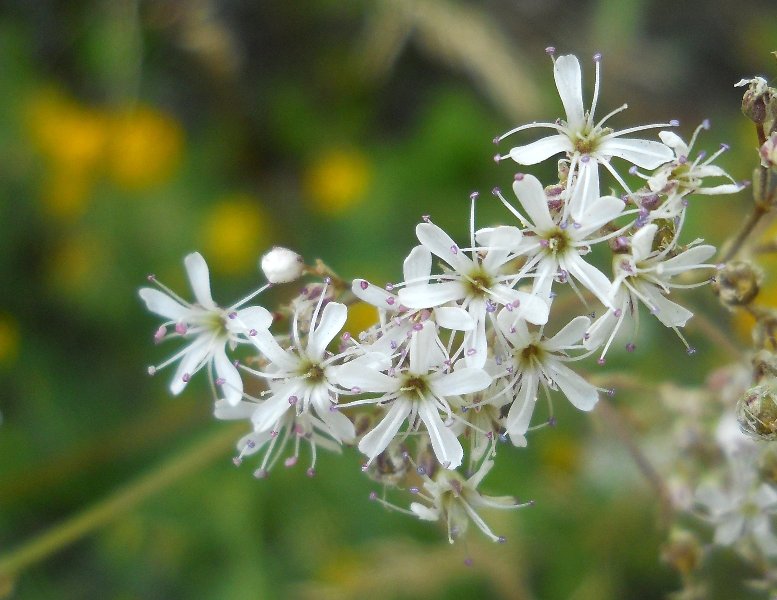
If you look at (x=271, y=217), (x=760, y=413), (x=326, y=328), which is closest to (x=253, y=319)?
(x=326, y=328)

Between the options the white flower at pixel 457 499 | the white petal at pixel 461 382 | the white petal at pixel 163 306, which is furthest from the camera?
the white petal at pixel 163 306

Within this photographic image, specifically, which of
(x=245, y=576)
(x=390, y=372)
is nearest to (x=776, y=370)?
(x=390, y=372)

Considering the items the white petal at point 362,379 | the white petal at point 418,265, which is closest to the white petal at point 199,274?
the white petal at point 362,379

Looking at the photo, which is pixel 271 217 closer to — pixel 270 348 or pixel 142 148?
pixel 142 148

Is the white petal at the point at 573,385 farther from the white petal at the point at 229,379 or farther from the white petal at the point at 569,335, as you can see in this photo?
the white petal at the point at 229,379

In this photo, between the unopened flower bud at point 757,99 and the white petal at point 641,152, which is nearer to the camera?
the white petal at point 641,152

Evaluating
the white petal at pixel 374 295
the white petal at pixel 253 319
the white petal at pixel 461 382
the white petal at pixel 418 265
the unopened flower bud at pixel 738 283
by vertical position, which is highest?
the unopened flower bud at pixel 738 283
